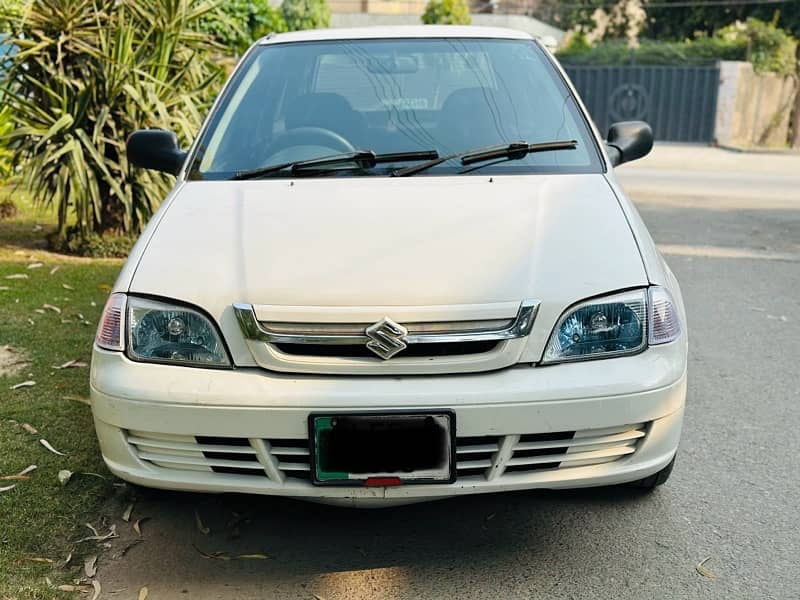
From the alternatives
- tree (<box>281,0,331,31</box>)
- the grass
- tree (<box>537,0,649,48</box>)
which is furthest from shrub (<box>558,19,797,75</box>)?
the grass

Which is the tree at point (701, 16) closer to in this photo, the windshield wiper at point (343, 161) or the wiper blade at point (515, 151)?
the wiper blade at point (515, 151)

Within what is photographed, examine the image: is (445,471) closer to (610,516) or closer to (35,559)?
(610,516)

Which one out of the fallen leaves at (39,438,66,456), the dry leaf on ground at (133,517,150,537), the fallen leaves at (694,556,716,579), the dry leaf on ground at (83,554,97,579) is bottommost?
the fallen leaves at (39,438,66,456)

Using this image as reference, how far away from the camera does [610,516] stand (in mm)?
3121

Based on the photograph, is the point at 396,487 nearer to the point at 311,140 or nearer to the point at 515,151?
the point at 515,151

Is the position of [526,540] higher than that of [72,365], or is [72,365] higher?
[526,540]

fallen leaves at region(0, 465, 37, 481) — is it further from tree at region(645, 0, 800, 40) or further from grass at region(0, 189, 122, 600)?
tree at region(645, 0, 800, 40)

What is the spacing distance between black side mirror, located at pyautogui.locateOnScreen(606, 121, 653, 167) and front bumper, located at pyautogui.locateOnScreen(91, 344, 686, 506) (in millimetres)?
1563

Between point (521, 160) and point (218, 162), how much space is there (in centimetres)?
114

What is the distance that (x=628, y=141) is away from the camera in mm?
4035

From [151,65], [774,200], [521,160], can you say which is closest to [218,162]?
[521,160]

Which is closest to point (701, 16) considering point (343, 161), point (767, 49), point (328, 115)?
point (767, 49)

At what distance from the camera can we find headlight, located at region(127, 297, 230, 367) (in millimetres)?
2594

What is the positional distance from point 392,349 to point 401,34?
206cm
